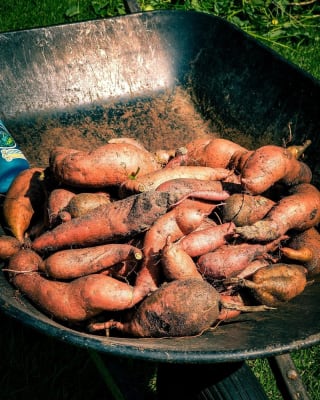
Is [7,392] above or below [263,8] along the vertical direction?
below

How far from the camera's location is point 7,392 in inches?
92.9

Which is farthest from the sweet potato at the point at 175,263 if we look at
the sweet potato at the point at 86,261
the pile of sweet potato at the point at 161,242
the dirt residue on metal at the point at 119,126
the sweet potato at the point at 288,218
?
the dirt residue on metal at the point at 119,126

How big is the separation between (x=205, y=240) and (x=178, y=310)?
350 mm

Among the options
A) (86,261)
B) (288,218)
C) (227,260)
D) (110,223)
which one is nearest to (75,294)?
(86,261)

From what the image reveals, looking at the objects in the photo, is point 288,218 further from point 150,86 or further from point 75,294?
point 150,86

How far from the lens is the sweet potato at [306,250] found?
1884 millimetres

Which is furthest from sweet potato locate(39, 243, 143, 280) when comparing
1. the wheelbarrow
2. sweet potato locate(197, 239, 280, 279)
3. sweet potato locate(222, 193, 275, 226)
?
the wheelbarrow

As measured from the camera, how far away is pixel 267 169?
2.02 m

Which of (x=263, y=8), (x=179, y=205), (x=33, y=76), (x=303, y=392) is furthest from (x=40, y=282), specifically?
(x=263, y=8)

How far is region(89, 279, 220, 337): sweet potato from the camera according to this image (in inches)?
62.6

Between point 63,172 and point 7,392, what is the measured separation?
1098 millimetres

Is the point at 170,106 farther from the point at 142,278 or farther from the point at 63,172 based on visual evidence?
the point at 142,278

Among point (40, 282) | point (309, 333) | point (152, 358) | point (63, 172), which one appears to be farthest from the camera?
point (63, 172)

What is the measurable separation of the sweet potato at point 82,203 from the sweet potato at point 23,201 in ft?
0.87
